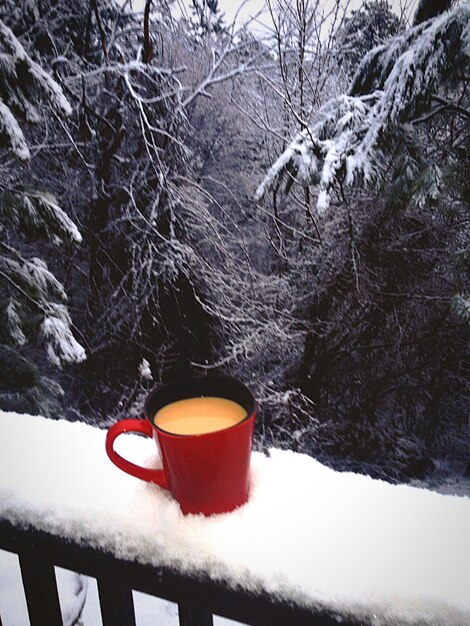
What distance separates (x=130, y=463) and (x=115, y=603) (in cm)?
15

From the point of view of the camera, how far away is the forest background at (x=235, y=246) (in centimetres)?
389

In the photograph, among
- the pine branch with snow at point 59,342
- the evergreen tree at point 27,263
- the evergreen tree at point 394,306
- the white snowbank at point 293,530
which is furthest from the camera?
the evergreen tree at point 394,306

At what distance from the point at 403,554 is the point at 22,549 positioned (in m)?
0.42

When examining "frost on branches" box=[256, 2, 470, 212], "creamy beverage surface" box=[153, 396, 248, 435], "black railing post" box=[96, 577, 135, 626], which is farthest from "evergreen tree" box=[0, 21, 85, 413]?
"black railing post" box=[96, 577, 135, 626]

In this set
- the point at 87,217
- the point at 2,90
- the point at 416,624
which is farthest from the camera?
the point at 87,217

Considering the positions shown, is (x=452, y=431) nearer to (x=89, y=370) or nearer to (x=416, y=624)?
(x=89, y=370)

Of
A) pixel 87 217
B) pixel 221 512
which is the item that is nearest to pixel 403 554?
pixel 221 512

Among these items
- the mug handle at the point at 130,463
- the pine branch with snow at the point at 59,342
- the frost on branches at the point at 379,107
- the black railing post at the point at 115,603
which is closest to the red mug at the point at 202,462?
the mug handle at the point at 130,463

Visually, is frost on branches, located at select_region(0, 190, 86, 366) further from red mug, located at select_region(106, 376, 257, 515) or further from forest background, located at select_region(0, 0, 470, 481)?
red mug, located at select_region(106, 376, 257, 515)

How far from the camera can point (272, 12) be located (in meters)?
4.08

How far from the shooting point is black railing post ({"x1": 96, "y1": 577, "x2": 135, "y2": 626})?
448mm

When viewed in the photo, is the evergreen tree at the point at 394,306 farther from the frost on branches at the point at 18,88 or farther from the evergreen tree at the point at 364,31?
the frost on branches at the point at 18,88

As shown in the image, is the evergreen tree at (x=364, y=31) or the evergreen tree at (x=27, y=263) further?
the evergreen tree at (x=364, y=31)

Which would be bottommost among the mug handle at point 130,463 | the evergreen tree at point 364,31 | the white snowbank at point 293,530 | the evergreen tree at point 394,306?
the evergreen tree at point 394,306
